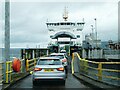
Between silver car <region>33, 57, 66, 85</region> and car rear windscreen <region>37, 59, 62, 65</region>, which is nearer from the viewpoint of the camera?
silver car <region>33, 57, 66, 85</region>

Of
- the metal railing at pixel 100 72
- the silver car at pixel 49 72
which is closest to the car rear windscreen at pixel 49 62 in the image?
the silver car at pixel 49 72

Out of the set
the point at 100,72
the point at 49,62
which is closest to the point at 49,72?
the point at 49,62

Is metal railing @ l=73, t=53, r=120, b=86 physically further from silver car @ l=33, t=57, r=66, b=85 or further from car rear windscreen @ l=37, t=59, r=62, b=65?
car rear windscreen @ l=37, t=59, r=62, b=65

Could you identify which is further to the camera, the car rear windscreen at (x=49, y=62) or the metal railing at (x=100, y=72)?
the car rear windscreen at (x=49, y=62)

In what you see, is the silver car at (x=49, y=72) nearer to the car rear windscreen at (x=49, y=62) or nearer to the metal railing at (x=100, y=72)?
the car rear windscreen at (x=49, y=62)

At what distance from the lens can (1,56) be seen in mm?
14016

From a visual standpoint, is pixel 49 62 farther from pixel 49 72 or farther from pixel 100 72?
pixel 100 72

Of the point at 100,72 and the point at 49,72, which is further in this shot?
the point at 100,72

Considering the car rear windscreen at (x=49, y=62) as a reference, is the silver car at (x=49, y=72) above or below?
below

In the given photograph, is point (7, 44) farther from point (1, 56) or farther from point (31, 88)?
point (31, 88)

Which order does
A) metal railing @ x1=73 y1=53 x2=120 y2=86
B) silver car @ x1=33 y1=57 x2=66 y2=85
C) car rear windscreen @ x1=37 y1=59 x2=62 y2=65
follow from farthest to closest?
car rear windscreen @ x1=37 y1=59 x2=62 y2=65
silver car @ x1=33 y1=57 x2=66 y2=85
metal railing @ x1=73 y1=53 x2=120 y2=86

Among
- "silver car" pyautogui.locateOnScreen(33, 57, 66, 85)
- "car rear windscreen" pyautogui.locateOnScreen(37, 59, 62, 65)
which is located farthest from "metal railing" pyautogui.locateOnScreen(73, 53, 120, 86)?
"car rear windscreen" pyautogui.locateOnScreen(37, 59, 62, 65)

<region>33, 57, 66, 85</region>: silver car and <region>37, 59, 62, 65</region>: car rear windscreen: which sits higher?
<region>37, 59, 62, 65</region>: car rear windscreen

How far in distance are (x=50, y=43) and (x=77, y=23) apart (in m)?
7.80
